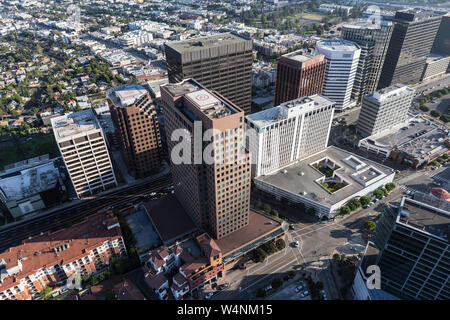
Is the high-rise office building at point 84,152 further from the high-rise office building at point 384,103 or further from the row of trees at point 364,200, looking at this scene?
the high-rise office building at point 384,103

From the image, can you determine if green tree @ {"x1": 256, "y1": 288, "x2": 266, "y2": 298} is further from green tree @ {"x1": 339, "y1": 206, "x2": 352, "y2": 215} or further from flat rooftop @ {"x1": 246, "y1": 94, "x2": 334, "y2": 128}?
flat rooftop @ {"x1": 246, "y1": 94, "x2": 334, "y2": 128}

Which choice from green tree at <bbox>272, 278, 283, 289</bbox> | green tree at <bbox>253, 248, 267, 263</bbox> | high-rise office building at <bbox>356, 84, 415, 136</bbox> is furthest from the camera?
high-rise office building at <bbox>356, 84, 415, 136</bbox>

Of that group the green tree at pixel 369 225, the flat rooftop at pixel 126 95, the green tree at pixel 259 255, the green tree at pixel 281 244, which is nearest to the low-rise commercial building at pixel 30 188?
the flat rooftop at pixel 126 95

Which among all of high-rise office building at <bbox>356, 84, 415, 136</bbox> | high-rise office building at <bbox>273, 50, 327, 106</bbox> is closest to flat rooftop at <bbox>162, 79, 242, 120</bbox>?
high-rise office building at <bbox>273, 50, 327, 106</bbox>

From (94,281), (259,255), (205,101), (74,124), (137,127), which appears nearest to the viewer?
(205,101)

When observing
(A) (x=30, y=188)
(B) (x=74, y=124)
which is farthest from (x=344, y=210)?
(A) (x=30, y=188)

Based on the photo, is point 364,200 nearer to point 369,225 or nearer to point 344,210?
point 344,210
